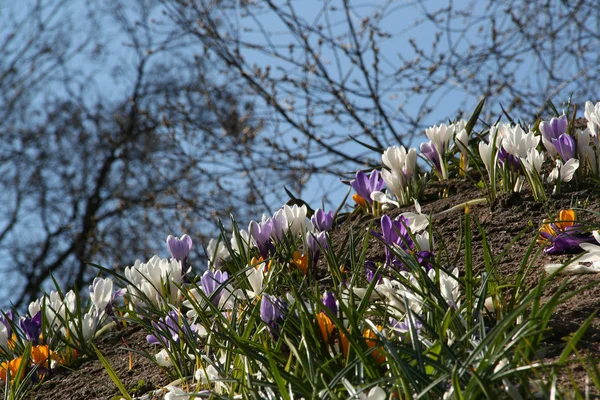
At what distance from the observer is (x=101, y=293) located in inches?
89.6

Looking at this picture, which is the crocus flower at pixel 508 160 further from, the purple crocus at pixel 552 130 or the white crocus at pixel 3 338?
the white crocus at pixel 3 338

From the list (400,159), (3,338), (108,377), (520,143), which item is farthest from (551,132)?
(3,338)

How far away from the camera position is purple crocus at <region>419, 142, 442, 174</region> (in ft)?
8.57

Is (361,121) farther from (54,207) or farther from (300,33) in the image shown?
(54,207)

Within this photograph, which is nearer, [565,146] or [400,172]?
[565,146]

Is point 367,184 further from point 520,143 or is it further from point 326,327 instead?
Result: point 326,327

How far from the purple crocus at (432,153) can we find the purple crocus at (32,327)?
157 centimetres

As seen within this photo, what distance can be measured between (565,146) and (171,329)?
140cm

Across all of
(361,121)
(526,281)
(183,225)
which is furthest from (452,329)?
(183,225)

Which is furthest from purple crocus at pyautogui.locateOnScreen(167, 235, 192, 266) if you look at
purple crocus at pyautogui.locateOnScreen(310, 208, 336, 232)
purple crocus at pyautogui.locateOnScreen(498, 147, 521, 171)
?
purple crocus at pyautogui.locateOnScreen(498, 147, 521, 171)

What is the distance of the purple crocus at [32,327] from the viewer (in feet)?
7.22

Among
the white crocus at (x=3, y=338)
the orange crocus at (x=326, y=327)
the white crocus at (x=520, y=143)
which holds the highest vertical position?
the white crocus at (x=520, y=143)

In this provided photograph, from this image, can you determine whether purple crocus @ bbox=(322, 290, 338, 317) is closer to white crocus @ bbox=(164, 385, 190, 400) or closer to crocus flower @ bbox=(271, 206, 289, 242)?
white crocus @ bbox=(164, 385, 190, 400)

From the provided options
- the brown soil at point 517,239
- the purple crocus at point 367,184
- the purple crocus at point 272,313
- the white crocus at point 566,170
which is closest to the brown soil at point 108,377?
the purple crocus at point 272,313
